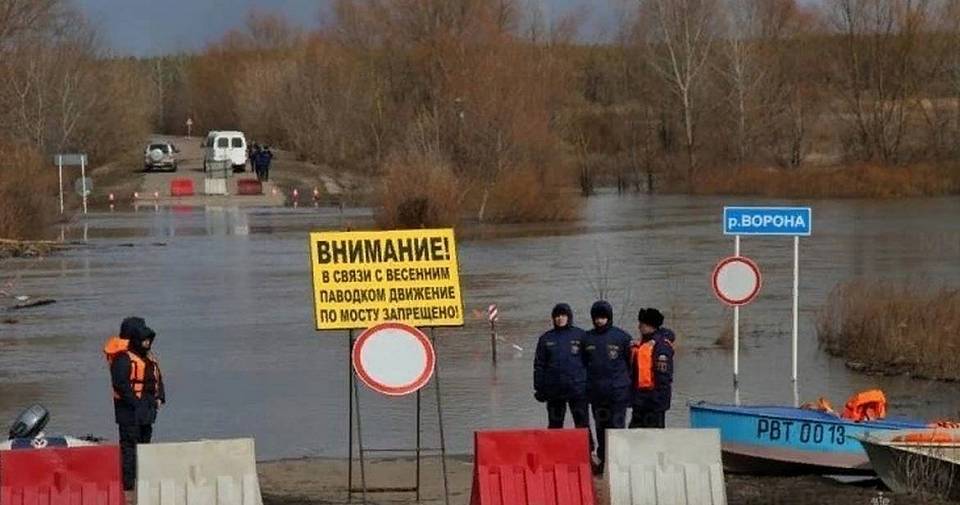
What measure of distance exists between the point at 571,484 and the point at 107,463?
A: 3049 millimetres

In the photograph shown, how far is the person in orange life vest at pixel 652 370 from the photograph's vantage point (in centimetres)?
1427

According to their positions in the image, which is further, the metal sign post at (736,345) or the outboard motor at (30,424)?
the metal sign post at (736,345)

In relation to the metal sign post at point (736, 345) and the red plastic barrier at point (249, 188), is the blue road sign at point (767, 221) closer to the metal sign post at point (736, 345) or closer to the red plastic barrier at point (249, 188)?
the metal sign post at point (736, 345)

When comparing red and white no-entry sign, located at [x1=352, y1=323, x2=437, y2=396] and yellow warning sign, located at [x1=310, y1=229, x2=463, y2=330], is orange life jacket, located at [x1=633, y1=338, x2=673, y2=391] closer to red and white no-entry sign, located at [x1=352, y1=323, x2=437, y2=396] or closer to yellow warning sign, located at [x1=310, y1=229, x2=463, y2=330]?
yellow warning sign, located at [x1=310, y1=229, x2=463, y2=330]

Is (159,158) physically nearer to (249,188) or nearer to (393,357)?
(249,188)

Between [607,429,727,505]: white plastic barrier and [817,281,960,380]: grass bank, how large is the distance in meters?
10.3

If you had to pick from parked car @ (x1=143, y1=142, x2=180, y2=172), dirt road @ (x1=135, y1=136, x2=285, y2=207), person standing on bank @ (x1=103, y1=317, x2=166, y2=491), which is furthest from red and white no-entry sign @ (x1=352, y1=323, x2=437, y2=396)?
parked car @ (x1=143, y1=142, x2=180, y2=172)

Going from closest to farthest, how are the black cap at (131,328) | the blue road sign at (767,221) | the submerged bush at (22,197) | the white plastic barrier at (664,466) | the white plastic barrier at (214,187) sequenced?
1. the white plastic barrier at (664,466)
2. the black cap at (131,328)
3. the blue road sign at (767,221)
4. the submerged bush at (22,197)
5. the white plastic barrier at (214,187)

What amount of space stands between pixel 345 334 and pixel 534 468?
602 inches

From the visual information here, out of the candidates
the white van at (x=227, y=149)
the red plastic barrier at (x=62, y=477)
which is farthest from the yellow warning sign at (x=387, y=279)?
the white van at (x=227, y=149)

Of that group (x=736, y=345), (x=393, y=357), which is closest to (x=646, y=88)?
(x=736, y=345)

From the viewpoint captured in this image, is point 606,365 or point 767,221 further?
point 767,221

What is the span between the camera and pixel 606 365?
1416cm

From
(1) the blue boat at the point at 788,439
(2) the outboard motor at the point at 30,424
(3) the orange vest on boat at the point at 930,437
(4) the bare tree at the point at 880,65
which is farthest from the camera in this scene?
(4) the bare tree at the point at 880,65
